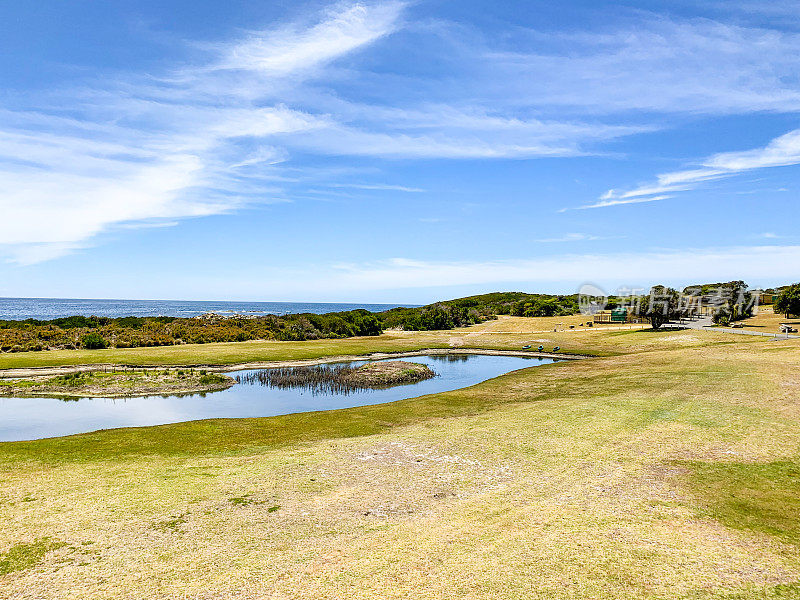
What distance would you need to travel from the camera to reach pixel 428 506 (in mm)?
16469

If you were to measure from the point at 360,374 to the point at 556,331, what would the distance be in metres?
62.1

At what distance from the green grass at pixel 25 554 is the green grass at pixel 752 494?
1939 cm

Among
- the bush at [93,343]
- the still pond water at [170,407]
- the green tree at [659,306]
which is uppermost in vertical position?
the green tree at [659,306]

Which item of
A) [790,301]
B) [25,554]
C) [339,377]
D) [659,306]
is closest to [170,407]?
[339,377]

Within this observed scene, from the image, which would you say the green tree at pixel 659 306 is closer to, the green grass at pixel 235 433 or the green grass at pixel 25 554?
the green grass at pixel 235 433

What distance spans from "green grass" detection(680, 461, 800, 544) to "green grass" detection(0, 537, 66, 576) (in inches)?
763

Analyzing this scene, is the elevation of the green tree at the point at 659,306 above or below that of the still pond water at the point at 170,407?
above

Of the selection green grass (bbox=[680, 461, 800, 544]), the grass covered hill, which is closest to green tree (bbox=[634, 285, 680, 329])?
the grass covered hill

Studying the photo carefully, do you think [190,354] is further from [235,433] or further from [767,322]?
[767,322]

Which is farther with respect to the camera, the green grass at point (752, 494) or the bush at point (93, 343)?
the bush at point (93, 343)

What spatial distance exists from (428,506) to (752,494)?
11.0 metres

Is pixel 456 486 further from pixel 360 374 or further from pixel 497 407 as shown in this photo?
pixel 360 374

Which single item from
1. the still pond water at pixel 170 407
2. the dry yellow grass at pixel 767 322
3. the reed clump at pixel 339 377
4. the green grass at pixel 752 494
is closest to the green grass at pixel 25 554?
the green grass at pixel 752 494

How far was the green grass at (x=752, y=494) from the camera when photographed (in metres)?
14.1
